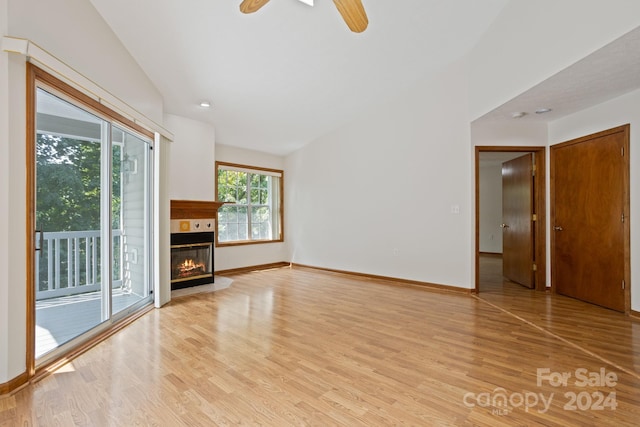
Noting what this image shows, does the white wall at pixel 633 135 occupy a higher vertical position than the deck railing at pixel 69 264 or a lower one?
higher

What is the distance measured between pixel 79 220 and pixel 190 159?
235 cm

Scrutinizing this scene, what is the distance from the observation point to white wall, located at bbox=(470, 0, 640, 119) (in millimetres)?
2279

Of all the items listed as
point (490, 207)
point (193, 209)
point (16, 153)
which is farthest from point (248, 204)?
point (490, 207)

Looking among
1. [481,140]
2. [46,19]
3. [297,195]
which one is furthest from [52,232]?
[481,140]

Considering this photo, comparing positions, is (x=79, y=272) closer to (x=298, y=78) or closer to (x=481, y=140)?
(x=298, y=78)

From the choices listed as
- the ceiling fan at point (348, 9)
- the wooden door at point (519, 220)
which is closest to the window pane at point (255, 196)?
the ceiling fan at point (348, 9)

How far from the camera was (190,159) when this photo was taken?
4895 millimetres

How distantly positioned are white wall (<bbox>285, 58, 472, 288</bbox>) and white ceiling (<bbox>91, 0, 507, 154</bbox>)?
495 mm

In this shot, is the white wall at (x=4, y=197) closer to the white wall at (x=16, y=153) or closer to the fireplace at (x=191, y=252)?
the white wall at (x=16, y=153)

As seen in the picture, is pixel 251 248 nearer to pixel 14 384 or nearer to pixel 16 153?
pixel 14 384

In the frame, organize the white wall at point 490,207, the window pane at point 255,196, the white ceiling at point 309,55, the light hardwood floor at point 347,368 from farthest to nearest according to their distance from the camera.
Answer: the white wall at point 490,207 → the window pane at point 255,196 → the white ceiling at point 309,55 → the light hardwood floor at point 347,368

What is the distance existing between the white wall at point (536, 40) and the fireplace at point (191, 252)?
4.44 m

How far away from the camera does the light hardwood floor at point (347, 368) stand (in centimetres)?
169

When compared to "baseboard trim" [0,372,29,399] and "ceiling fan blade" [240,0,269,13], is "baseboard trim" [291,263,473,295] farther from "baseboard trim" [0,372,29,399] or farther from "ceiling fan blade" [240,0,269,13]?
"baseboard trim" [0,372,29,399]
